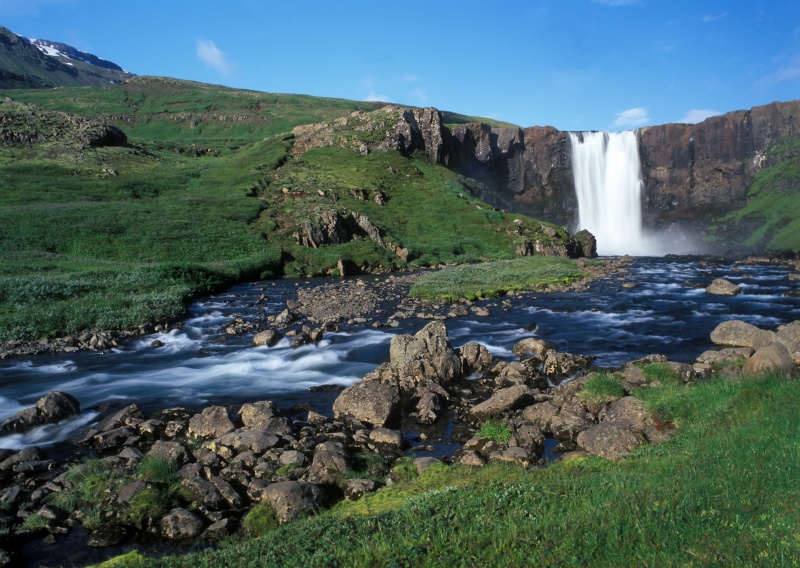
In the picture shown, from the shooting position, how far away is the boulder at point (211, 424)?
13208mm

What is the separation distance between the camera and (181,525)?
909cm

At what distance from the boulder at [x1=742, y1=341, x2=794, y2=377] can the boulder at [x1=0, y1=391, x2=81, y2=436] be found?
18.8 meters

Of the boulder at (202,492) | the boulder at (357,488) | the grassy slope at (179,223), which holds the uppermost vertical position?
the grassy slope at (179,223)

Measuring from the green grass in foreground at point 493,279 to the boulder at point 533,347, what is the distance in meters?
12.1

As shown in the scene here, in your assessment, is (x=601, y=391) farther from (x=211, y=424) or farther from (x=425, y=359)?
(x=211, y=424)

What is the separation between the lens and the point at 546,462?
11.0 metres

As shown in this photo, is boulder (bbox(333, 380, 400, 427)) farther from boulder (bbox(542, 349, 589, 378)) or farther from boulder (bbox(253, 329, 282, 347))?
boulder (bbox(253, 329, 282, 347))

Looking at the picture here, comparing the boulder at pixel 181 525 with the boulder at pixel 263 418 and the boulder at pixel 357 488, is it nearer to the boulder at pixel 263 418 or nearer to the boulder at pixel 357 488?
the boulder at pixel 357 488

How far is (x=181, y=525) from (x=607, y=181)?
10913cm

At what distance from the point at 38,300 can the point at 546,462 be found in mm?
28315

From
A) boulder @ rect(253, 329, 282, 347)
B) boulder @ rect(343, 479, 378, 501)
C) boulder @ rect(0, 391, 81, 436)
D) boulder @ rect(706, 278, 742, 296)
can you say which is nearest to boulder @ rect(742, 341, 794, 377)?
boulder @ rect(343, 479, 378, 501)

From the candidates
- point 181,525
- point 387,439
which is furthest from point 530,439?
point 181,525

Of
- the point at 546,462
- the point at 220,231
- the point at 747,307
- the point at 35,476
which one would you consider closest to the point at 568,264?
Answer: the point at 747,307

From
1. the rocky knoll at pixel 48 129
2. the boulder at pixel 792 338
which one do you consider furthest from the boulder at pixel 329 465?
A: the rocky knoll at pixel 48 129
